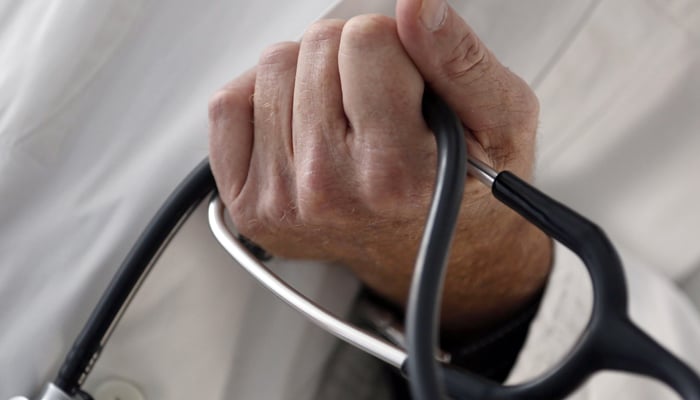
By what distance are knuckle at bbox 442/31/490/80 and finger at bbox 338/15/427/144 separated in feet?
0.05

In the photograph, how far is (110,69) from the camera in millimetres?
442

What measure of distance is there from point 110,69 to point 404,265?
0.21 m

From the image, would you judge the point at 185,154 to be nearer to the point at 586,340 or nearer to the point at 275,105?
the point at 275,105

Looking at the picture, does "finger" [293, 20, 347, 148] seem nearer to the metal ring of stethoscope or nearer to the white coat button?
the metal ring of stethoscope

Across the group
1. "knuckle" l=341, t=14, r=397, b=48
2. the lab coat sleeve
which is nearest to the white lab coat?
the lab coat sleeve

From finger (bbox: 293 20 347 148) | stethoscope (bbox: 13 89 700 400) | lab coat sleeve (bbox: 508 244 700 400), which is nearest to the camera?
stethoscope (bbox: 13 89 700 400)

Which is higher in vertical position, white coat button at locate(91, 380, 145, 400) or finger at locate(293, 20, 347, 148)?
finger at locate(293, 20, 347, 148)

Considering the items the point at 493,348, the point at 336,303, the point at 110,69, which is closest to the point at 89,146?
the point at 110,69

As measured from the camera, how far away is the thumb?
306 millimetres

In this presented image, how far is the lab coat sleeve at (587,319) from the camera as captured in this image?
0.48m

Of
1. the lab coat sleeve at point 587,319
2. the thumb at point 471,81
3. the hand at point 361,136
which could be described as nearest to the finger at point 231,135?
the hand at point 361,136

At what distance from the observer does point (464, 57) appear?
32cm

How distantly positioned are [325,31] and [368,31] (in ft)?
0.12

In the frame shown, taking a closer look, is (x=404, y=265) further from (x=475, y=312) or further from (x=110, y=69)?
(x=110, y=69)
